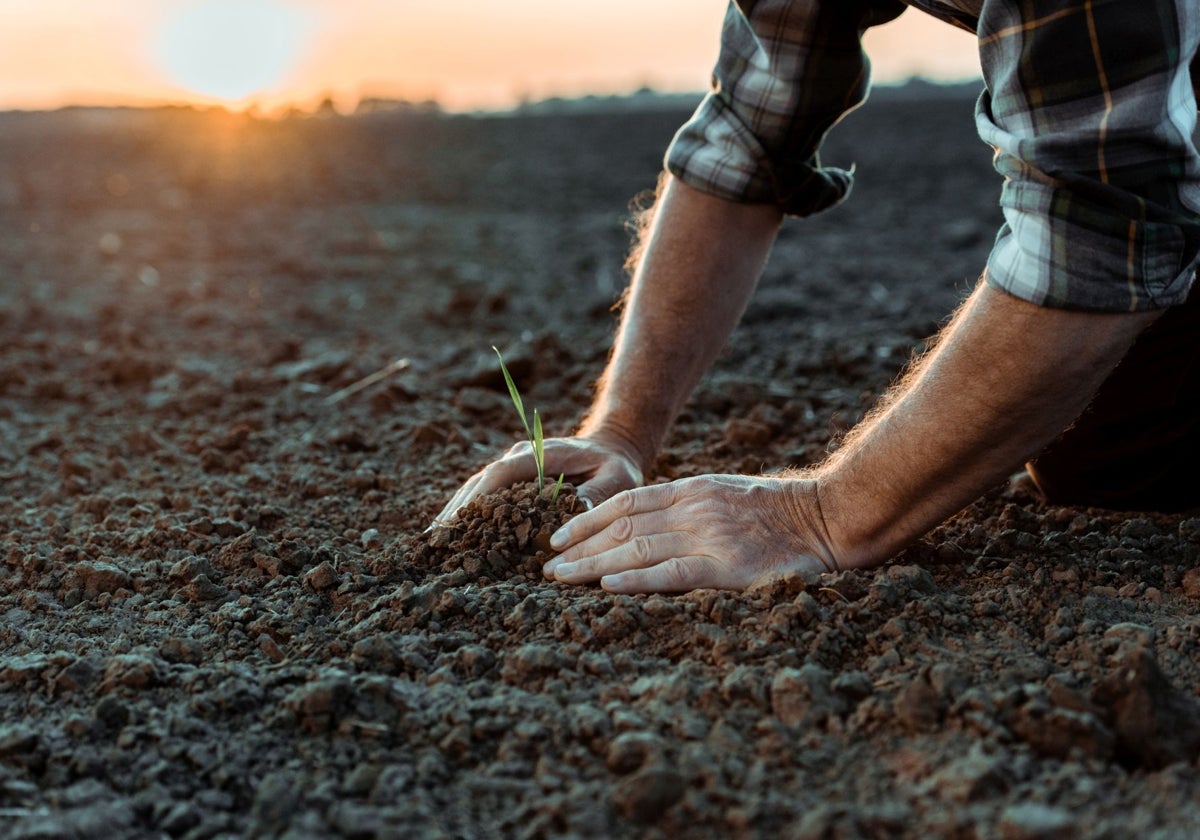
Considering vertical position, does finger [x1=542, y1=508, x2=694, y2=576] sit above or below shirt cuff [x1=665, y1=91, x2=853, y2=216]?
below

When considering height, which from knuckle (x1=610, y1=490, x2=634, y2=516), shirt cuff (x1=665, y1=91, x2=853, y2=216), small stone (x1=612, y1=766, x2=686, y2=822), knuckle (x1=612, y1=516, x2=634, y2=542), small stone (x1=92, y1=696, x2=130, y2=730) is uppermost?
shirt cuff (x1=665, y1=91, x2=853, y2=216)

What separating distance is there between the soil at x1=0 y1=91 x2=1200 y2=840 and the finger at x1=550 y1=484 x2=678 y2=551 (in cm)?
9

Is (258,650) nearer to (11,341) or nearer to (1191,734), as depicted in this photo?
(1191,734)

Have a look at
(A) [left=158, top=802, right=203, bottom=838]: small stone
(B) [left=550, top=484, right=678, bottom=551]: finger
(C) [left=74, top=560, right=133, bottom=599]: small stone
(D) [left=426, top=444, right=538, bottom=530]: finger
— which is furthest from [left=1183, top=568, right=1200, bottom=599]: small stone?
(C) [left=74, top=560, right=133, bottom=599]: small stone

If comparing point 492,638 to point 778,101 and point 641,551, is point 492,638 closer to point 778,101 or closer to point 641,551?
point 641,551

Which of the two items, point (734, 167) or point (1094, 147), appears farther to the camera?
point (734, 167)

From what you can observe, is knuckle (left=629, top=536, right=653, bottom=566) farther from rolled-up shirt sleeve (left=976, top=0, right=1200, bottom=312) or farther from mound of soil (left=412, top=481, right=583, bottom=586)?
rolled-up shirt sleeve (left=976, top=0, right=1200, bottom=312)

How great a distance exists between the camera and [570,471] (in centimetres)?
224

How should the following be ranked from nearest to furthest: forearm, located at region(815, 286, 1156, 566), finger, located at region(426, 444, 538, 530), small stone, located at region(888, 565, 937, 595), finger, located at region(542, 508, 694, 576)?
forearm, located at region(815, 286, 1156, 566) → small stone, located at region(888, 565, 937, 595) → finger, located at region(542, 508, 694, 576) → finger, located at region(426, 444, 538, 530)

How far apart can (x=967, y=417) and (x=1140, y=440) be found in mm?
808

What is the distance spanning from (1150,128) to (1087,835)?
0.96m

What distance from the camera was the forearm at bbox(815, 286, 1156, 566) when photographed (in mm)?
1621

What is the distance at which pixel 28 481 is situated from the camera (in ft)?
9.25

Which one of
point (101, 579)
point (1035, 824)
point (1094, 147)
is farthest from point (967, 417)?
point (101, 579)
